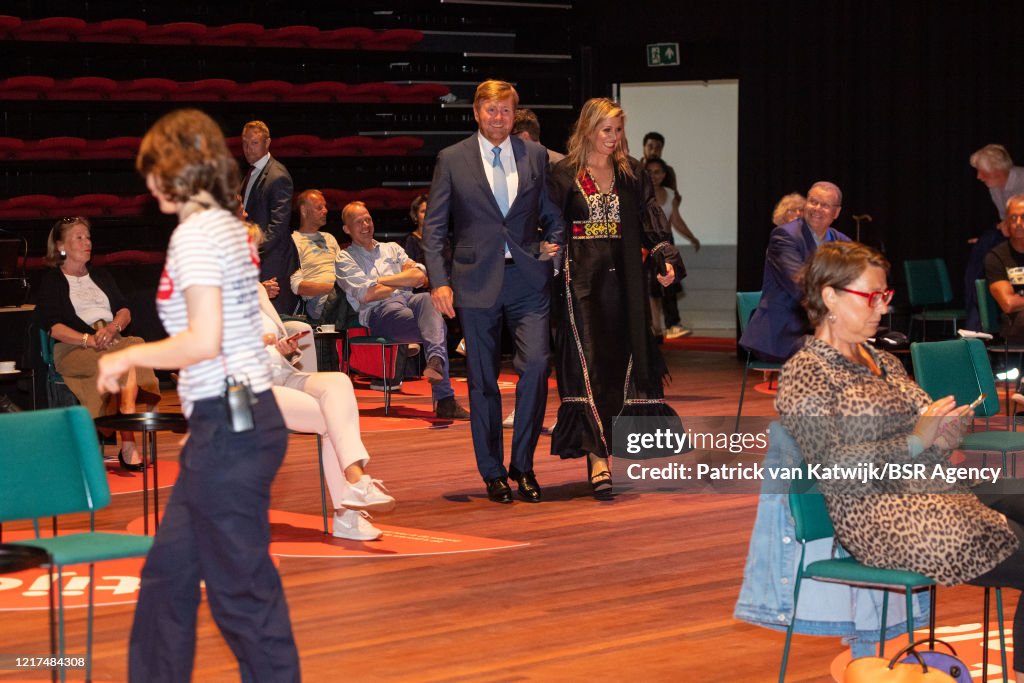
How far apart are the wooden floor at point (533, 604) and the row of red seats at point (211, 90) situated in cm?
527

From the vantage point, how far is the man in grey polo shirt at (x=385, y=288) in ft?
32.9

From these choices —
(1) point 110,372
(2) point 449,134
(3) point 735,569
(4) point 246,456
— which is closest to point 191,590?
(4) point 246,456

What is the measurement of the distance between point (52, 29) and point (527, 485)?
6346 mm

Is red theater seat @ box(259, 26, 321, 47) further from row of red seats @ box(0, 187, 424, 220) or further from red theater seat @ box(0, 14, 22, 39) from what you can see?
red theater seat @ box(0, 14, 22, 39)

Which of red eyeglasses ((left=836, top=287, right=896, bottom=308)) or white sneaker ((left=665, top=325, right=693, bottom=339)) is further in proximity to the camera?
white sneaker ((left=665, top=325, right=693, bottom=339))

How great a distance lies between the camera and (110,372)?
3.05m

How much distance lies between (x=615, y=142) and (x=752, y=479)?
1991 millimetres

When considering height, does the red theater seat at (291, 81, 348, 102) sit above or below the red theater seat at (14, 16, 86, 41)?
below

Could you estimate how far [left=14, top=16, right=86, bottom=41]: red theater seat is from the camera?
11.2 m

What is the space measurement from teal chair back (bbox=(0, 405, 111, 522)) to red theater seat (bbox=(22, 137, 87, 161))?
782cm

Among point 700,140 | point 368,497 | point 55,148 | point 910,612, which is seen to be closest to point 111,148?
point 55,148

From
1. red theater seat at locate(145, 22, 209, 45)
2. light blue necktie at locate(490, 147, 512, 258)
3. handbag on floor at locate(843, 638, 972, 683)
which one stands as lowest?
handbag on floor at locate(843, 638, 972, 683)

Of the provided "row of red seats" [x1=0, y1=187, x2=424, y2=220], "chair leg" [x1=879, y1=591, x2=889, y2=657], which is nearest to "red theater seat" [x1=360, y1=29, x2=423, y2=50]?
"row of red seats" [x1=0, y1=187, x2=424, y2=220]

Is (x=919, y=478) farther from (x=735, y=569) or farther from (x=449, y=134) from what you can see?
(x=449, y=134)
